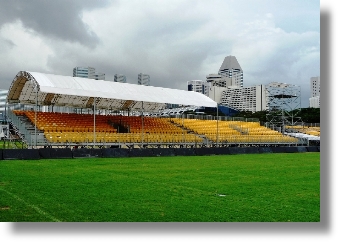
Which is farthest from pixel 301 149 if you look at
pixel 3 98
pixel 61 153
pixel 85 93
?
pixel 3 98

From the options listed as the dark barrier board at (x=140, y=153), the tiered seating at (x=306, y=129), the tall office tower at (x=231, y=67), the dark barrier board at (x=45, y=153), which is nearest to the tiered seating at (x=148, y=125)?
the tall office tower at (x=231, y=67)

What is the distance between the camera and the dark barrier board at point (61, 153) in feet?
68.7

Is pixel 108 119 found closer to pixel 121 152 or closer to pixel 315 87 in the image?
pixel 121 152

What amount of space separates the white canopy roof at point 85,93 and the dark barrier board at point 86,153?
4.91 meters

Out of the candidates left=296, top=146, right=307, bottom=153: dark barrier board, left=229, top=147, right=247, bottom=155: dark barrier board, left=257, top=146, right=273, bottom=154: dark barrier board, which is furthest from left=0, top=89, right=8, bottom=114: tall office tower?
left=296, top=146, right=307, bottom=153: dark barrier board

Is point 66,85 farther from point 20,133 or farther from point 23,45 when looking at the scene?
point 23,45

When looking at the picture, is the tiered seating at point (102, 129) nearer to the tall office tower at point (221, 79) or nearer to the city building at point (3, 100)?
the city building at point (3, 100)

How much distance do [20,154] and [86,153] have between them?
338cm

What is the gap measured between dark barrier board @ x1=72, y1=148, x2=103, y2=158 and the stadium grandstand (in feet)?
11.6

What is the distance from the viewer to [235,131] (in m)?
39.8

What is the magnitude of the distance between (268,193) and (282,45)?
14.1ft

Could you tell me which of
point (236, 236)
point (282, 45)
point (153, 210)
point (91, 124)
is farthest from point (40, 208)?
point (91, 124)

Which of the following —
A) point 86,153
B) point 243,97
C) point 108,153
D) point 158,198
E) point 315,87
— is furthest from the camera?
point 243,97
